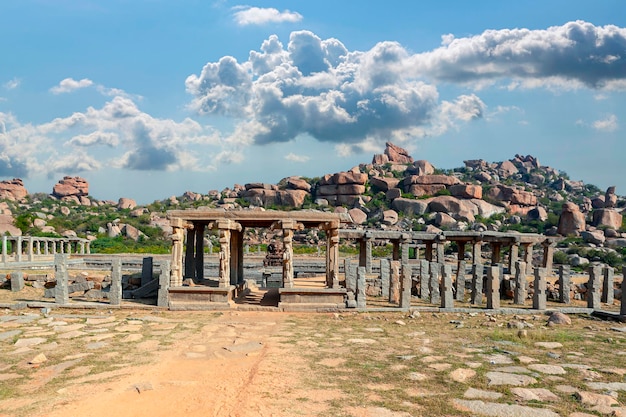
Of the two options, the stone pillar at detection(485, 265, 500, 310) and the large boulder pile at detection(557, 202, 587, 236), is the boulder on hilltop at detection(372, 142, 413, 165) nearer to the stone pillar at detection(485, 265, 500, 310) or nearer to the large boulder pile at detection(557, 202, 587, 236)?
the large boulder pile at detection(557, 202, 587, 236)

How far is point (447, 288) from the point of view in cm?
1450

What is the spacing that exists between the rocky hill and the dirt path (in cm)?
3418

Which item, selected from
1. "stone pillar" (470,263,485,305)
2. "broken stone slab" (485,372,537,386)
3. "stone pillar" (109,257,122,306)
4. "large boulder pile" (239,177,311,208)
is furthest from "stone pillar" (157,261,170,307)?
"large boulder pile" (239,177,311,208)

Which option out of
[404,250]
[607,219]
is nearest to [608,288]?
[404,250]

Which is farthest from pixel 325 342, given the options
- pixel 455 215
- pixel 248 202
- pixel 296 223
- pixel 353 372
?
pixel 248 202

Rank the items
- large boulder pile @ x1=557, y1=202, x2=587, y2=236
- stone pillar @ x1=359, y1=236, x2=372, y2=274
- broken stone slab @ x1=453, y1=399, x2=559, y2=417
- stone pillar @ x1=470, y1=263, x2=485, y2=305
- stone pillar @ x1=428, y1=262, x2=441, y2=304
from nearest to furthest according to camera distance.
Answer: broken stone slab @ x1=453, y1=399, x2=559, y2=417
stone pillar @ x1=470, y1=263, x2=485, y2=305
stone pillar @ x1=428, y1=262, x2=441, y2=304
stone pillar @ x1=359, y1=236, x2=372, y2=274
large boulder pile @ x1=557, y1=202, x2=587, y2=236

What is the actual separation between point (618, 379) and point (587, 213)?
68721 millimetres

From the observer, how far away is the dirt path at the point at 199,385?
5727 millimetres

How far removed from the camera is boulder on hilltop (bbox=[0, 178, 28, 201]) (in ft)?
261

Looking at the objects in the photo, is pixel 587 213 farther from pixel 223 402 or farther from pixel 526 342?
pixel 223 402

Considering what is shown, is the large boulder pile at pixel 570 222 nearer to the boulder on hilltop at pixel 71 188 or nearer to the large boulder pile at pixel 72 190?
the large boulder pile at pixel 72 190

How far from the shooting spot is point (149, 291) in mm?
16578

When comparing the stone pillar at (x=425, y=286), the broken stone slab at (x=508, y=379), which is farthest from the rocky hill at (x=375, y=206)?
the broken stone slab at (x=508, y=379)

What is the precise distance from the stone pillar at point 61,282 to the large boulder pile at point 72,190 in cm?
7626
